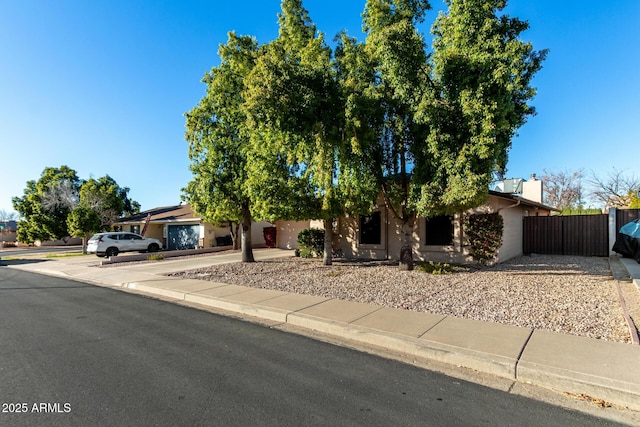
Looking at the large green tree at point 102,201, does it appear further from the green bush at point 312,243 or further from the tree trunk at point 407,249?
the tree trunk at point 407,249

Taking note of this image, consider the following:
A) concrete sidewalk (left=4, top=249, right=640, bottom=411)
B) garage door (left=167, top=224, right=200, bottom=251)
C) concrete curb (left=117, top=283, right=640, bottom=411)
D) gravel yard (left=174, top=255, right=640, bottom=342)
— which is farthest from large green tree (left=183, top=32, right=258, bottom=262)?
garage door (left=167, top=224, right=200, bottom=251)

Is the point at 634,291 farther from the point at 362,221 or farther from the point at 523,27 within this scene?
A: the point at 362,221

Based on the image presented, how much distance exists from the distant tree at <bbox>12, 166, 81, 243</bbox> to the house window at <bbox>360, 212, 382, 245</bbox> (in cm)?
2968

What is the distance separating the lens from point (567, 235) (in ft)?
54.1

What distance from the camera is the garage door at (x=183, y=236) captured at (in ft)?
86.0

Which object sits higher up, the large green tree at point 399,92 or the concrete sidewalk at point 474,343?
the large green tree at point 399,92

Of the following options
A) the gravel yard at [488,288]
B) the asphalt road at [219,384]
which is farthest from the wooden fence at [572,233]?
the asphalt road at [219,384]

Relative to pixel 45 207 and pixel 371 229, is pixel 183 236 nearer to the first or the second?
pixel 45 207

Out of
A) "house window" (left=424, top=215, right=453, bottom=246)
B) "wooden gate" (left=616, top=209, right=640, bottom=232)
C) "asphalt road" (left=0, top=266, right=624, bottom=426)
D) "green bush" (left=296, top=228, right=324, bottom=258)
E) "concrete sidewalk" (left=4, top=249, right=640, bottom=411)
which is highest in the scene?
"wooden gate" (left=616, top=209, right=640, bottom=232)

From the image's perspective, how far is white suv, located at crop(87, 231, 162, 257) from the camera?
20.9 m

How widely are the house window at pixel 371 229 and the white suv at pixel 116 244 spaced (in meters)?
16.3

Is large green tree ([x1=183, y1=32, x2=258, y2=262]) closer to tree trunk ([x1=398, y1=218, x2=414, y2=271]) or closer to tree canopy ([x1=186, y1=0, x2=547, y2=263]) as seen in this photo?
tree canopy ([x1=186, y1=0, x2=547, y2=263])

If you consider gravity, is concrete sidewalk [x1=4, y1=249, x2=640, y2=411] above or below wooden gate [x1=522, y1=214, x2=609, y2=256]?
below

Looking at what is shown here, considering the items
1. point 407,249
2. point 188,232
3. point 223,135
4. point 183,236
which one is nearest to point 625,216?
point 407,249
